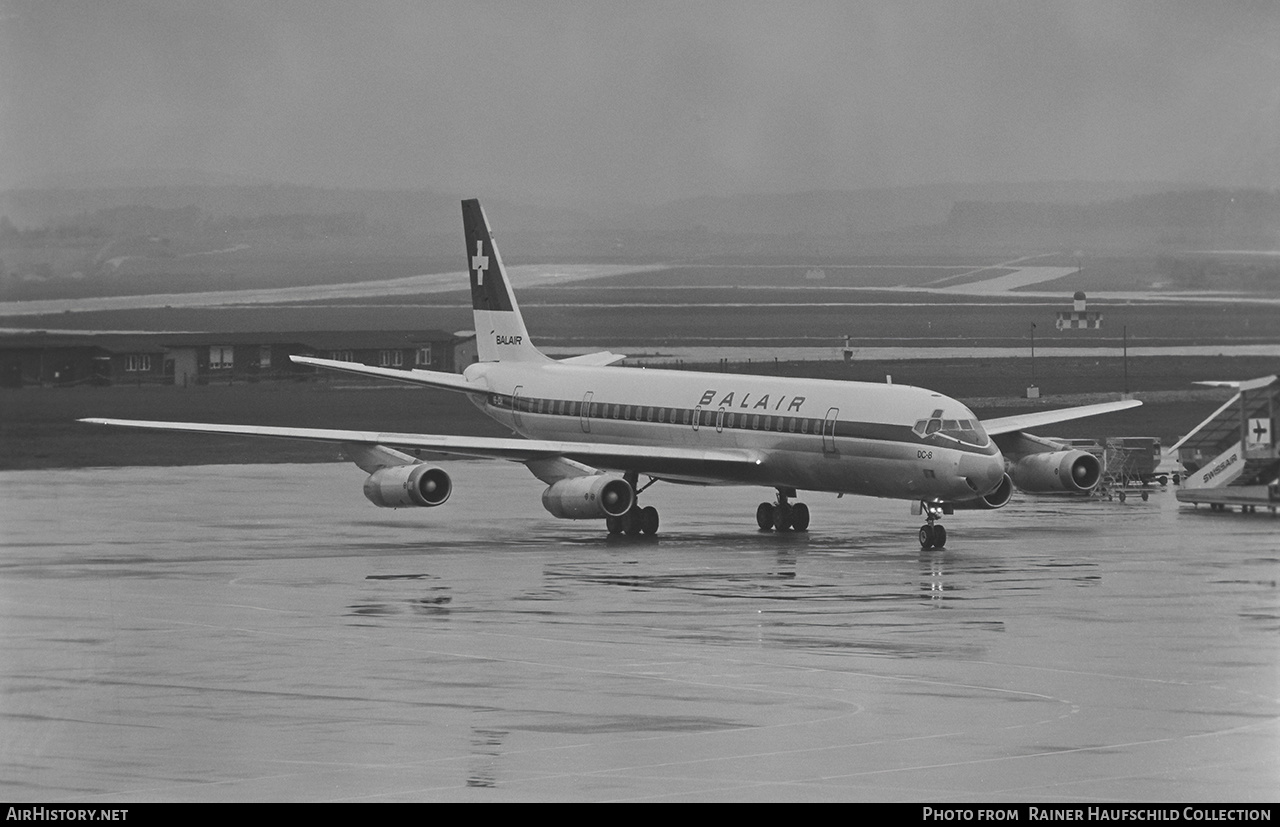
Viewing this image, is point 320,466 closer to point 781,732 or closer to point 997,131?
point 781,732

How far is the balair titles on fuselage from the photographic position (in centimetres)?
5566

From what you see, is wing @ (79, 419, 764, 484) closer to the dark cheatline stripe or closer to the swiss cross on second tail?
the dark cheatline stripe

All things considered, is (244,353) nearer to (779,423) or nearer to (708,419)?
(708,419)

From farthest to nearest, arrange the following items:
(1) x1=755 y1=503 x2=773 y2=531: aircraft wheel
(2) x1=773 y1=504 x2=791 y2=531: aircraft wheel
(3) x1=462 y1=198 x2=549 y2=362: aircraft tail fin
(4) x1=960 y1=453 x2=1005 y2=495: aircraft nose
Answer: (3) x1=462 y1=198 x2=549 y2=362: aircraft tail fin < (1) x1=755 y1=503 x2=773 y2=531: aircraft wheel < (2) x1=773 y1=504 x2=791 y2=531: aircraft wheel < (4) x1=960 y1=453 x2=1005 y2=495: aircraft nose

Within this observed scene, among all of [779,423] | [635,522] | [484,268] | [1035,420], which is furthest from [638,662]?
[484,268]

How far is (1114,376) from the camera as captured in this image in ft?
360

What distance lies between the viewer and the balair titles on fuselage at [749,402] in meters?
55.7

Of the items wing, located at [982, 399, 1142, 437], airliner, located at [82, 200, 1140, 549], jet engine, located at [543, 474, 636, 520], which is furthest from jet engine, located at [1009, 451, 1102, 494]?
jet engine, located at [543, 474, 636, 520]

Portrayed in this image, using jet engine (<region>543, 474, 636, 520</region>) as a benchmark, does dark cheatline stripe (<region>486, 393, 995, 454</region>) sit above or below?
above

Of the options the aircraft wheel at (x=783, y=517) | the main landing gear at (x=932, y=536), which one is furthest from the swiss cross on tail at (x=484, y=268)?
the main landing gear at (x=932, y=536)

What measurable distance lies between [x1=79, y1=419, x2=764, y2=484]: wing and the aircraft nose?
6.79m

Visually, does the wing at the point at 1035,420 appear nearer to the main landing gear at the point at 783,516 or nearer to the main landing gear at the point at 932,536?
the main landing gear at the point at 783,516

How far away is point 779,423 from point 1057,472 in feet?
26.5

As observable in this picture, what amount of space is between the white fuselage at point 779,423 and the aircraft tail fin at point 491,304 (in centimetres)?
255
